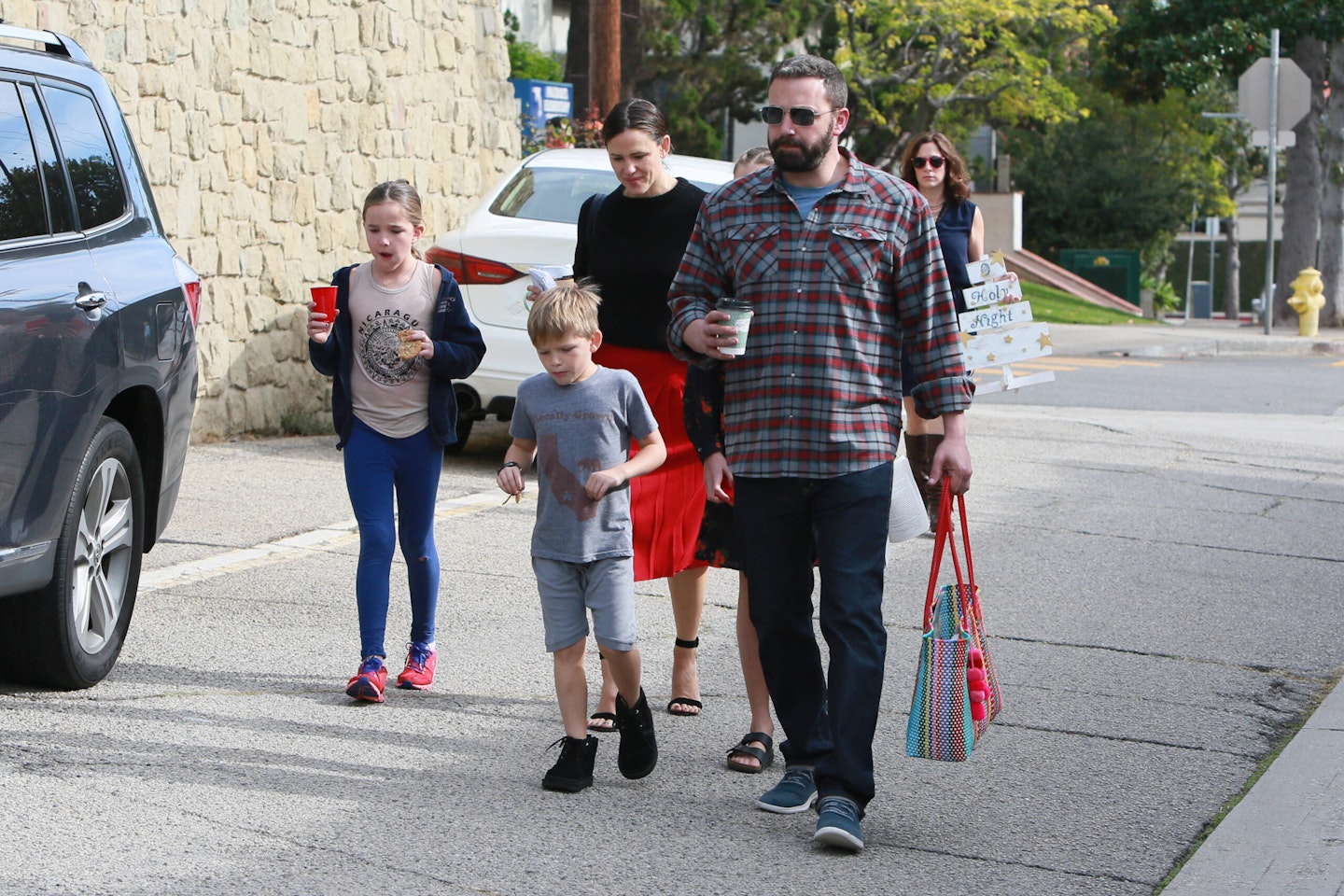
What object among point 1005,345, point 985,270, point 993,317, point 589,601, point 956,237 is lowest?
point 589,601

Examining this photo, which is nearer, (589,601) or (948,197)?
(589,601)

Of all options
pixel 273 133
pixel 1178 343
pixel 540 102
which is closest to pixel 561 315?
pixel 273 133

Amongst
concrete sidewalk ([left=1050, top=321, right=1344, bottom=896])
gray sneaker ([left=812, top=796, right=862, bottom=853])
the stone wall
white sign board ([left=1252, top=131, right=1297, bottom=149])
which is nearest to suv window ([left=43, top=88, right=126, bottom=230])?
gray sneaker ([left=812, top=796, right=862, bottom=853])

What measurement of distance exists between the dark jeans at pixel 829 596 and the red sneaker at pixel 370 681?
1.43m

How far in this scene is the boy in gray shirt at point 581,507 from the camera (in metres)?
4.54

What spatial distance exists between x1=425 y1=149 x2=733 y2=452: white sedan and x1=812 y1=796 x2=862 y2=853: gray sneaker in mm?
5453

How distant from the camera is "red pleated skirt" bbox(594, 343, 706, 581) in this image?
491 centimetres

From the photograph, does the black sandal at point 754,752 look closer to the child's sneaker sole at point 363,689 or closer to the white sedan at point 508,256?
the child's sneaker sole at point 363,689

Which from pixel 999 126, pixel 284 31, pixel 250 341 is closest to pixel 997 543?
pixel 250 341

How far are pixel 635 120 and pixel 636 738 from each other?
5.58ft

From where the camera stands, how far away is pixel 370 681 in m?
5.32

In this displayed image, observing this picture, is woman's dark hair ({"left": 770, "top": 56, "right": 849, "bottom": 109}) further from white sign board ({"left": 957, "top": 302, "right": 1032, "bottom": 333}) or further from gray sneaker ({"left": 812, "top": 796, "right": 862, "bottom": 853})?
white sign board ({"left": 957, "top": 302, "right": 1032, "bottom": 333})

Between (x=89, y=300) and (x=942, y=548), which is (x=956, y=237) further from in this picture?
(x=89, y=300)

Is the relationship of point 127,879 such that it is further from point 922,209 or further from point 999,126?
point 999,126
